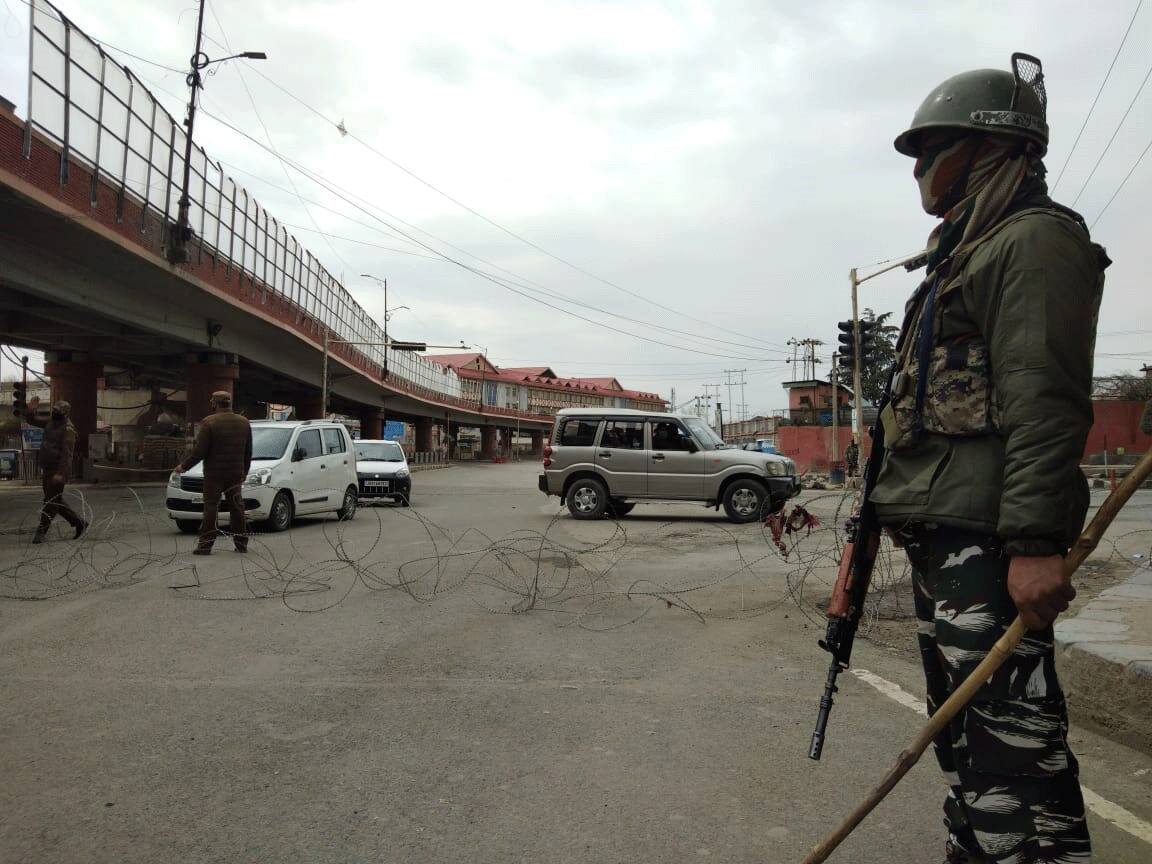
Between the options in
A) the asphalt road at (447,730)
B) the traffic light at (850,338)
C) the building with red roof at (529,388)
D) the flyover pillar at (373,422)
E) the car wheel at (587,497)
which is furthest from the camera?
the building with red roof at (529,388)

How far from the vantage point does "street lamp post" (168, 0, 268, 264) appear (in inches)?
770

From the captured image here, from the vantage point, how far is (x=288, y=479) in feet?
43.1

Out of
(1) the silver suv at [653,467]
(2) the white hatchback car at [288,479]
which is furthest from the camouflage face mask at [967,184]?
(1) the silver suv at [653,467]

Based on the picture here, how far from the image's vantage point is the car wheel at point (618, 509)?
15969 millimetres

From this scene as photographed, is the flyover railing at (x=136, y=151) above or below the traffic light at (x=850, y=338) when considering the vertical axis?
above

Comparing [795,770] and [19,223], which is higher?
[19,223]

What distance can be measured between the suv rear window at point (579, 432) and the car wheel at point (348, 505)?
404 centimetres

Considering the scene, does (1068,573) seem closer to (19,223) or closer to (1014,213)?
(1014,213)

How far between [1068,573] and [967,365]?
0.55 m

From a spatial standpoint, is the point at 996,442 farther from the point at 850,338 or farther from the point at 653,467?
the point at 850,338

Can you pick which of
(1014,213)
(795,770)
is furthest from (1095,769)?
(1014,213)

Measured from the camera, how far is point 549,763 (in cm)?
332

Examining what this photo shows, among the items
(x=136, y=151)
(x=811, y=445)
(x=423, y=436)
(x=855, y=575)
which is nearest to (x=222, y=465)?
(x=855, y=575)

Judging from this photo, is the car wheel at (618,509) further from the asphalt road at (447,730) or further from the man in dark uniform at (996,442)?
the man in dark uniform at (996,442)
